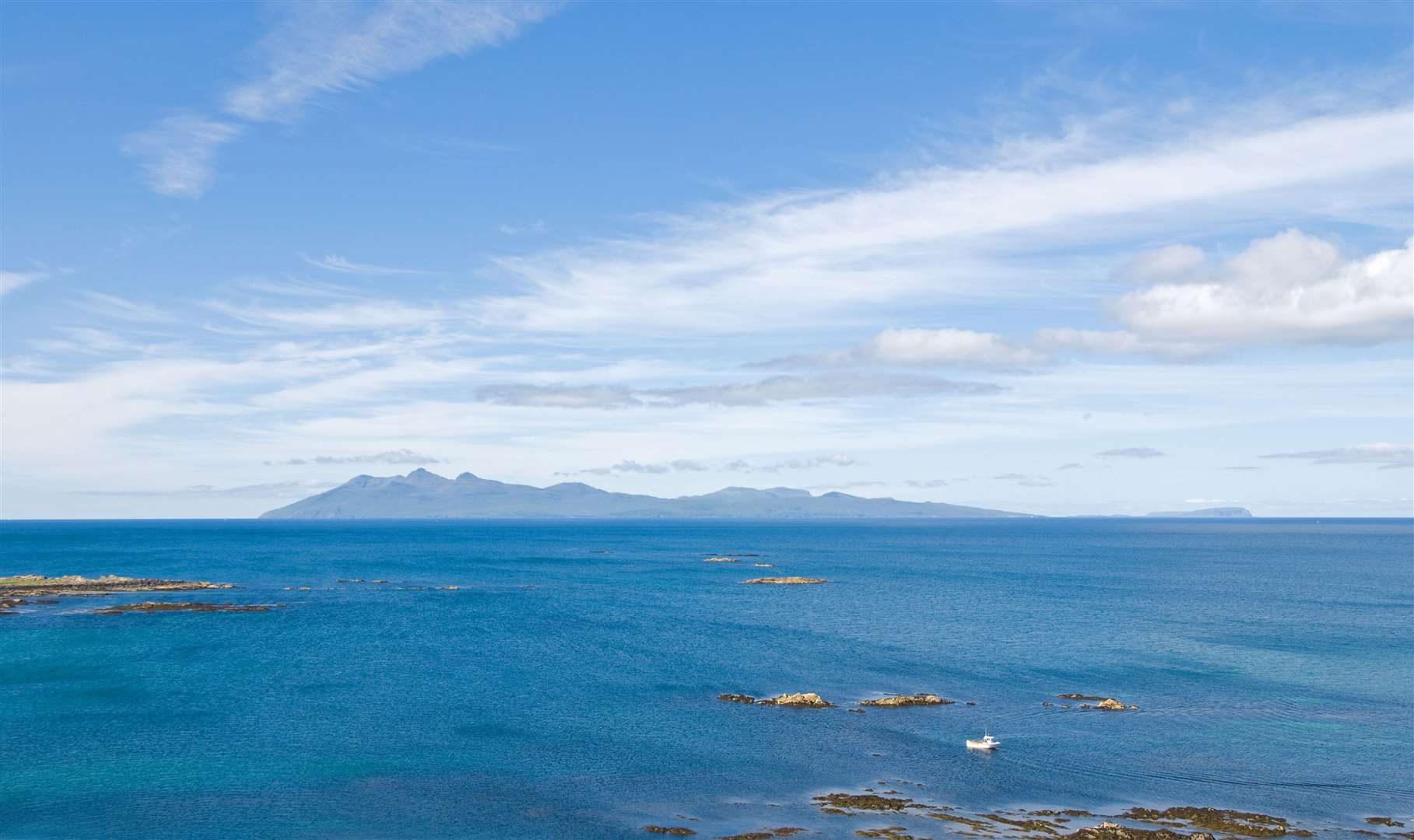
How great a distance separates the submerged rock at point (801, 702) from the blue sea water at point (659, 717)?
4.40 feet

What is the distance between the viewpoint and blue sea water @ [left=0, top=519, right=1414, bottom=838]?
48.7m

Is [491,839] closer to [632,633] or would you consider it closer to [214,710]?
[214,710]

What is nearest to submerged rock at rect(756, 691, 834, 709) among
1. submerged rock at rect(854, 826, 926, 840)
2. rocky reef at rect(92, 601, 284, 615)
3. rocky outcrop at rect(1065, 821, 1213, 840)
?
submerged rock at rect(854, 826, 926, 840)

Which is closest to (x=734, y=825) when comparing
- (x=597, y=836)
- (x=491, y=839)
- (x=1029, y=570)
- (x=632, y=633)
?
(x=597, y=836)

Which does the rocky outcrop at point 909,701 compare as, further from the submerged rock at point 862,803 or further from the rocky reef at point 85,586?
the rocky reef at point 85,586

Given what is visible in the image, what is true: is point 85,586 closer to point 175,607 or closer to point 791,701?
point 175,607

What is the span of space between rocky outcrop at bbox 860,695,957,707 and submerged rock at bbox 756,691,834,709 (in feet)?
9.22

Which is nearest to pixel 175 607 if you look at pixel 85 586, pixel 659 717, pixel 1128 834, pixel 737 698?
pixel 85 586

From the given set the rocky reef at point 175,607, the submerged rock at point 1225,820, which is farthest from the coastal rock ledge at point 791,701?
the rocky reef at point 175,607

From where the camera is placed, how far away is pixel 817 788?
167ft

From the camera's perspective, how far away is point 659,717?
65.9 metres

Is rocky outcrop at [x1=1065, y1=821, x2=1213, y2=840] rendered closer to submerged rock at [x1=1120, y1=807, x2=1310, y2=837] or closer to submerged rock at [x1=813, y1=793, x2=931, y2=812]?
submerged rock at [x1=1120, y1=807, x2=1310, y2=837]

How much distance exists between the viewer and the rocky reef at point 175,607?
373ft

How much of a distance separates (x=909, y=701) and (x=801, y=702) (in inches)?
300
